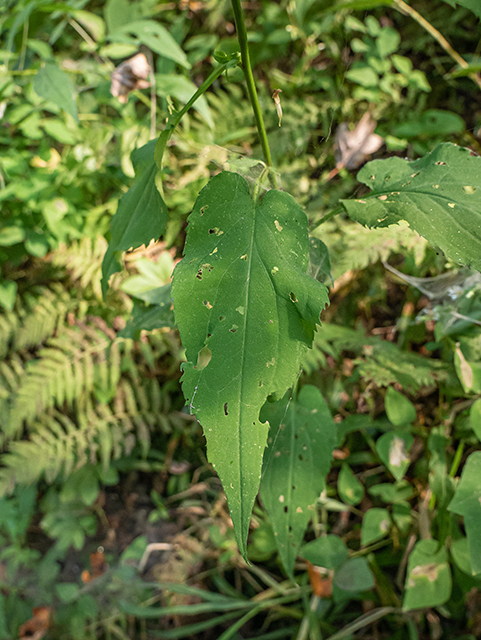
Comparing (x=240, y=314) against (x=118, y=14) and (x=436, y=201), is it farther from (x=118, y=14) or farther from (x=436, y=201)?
(x=118, y=14)

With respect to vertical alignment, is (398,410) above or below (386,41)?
below

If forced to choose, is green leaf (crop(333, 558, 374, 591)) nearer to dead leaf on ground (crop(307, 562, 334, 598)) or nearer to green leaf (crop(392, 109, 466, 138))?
dead leaf on ground (crop(307, 562, 334, 598))

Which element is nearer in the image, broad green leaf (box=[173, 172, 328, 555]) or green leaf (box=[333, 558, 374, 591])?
broad green leaf (box=[173, 172, 328, 555])

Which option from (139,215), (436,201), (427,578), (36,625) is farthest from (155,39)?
(36,625)

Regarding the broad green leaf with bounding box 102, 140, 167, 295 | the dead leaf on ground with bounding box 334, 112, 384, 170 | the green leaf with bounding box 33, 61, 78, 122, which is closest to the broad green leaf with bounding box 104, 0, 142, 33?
the green leaf with bounding box 33, 61, 78, 122

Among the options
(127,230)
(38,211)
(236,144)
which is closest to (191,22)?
(236,144)

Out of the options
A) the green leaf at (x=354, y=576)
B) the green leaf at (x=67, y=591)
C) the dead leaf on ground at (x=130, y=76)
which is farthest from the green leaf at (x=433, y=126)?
the green leaf at (x=67, y=591)

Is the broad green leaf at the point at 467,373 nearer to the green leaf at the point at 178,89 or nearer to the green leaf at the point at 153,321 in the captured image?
the green leaf at the point at 153,321
